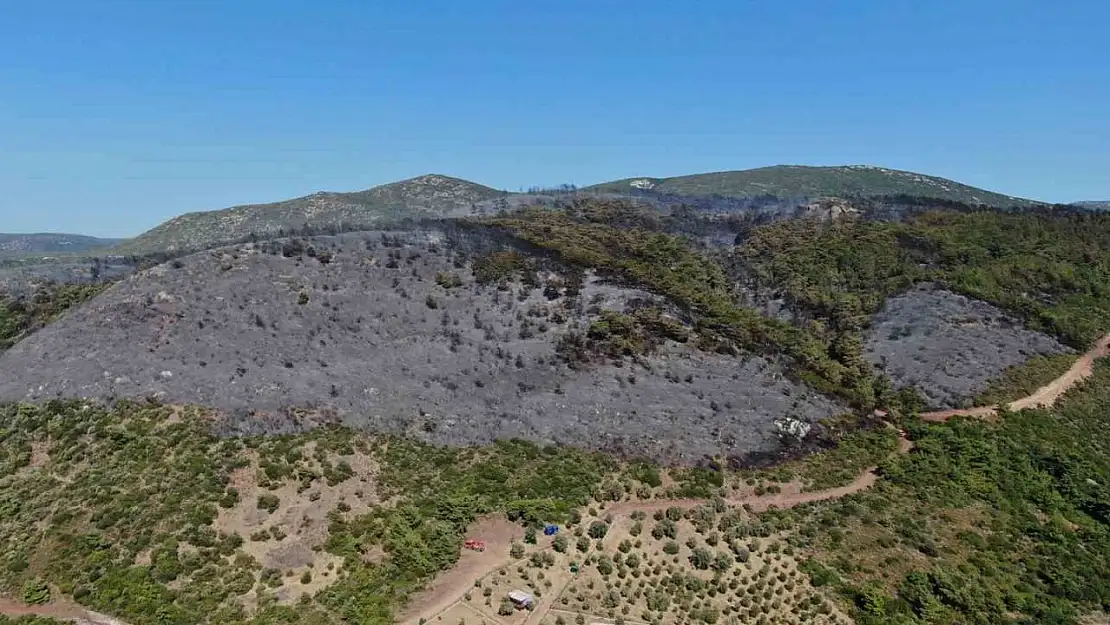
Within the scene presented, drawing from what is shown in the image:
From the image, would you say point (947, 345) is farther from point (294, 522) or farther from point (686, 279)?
point (294, 522)

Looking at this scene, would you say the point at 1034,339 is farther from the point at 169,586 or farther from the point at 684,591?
the point at 169,586

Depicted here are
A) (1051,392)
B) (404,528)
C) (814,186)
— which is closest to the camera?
(404,528)

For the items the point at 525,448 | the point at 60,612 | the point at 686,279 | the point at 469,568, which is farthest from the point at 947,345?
the point at 60,612

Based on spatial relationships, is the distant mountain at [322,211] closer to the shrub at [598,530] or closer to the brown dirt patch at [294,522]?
the brown dirt patch at [294,522]

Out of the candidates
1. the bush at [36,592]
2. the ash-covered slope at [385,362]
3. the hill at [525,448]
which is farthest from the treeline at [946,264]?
the bush at [36,592]

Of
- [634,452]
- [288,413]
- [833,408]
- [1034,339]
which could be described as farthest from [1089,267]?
[288,413]

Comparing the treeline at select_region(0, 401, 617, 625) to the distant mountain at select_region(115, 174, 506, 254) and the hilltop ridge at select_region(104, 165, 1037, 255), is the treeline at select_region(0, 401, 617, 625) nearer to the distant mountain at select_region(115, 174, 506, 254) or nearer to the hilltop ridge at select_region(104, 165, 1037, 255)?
the hilltop ridge at select_region(104, 165, 1037, 255)

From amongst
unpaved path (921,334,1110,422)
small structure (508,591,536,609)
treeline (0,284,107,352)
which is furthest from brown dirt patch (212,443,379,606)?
unpaved path (921,334,1110,422)
